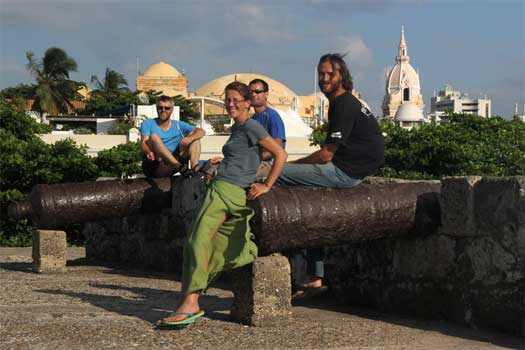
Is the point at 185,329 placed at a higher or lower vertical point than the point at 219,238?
lower

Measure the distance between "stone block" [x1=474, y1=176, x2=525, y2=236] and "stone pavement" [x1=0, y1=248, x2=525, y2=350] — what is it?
581 mm

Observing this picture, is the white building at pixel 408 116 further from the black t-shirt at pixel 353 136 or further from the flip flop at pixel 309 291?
the black t-shirt at pixel 353 136

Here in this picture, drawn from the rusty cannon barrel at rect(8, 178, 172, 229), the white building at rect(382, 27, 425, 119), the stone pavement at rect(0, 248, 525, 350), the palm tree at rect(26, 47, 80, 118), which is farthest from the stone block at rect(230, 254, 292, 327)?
the white building at rect(382, 27, 425, 119)

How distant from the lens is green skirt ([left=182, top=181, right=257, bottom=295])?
4.52m

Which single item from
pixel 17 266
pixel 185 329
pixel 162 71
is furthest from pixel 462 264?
pixel 162 71

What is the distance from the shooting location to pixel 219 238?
4.58 meters

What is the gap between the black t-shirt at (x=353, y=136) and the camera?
4871 mm

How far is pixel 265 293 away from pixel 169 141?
3.11 meters

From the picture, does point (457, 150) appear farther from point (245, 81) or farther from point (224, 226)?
point (245, 81)

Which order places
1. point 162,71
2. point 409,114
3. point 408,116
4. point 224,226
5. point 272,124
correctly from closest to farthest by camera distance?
point 224,226 < point 272,124 < point 408,116 < point 409,114 < point 162,71

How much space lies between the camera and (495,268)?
15.4 feet

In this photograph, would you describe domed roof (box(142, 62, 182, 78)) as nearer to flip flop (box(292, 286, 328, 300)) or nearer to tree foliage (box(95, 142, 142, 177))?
tree foliage (box(95, 142, 142, 177))

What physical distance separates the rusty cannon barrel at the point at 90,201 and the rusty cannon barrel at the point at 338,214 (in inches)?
126

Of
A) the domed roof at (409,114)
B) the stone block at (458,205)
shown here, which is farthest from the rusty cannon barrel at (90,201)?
the domed roof at (409,114)
